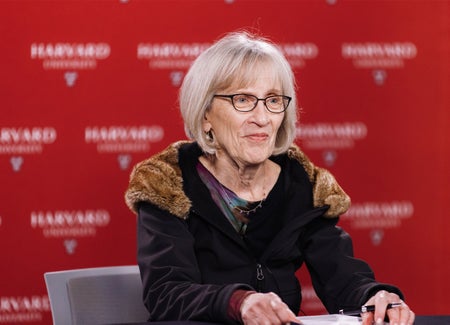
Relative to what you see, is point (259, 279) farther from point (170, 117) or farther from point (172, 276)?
point (170, 117)

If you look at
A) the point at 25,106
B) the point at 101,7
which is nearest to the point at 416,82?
the point at 101,7

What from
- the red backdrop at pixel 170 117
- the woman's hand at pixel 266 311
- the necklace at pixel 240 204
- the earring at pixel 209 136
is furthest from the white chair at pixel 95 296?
the red backdrop at pixel 170 117

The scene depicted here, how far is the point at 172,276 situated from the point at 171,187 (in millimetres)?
312

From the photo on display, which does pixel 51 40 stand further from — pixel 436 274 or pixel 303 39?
pixel 436 274

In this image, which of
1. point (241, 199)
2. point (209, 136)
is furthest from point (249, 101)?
point (241, 199)

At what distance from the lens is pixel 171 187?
254 centimetres

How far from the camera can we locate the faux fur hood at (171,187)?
251 centimetres

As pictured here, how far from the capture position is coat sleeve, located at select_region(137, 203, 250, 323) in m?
2.11

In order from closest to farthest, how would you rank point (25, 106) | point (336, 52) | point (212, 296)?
point (212, 296) < point (25, 106) < point (336, 52)

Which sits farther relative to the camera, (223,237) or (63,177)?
(63,177)

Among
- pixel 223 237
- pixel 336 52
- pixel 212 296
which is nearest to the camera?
pixel 212 296

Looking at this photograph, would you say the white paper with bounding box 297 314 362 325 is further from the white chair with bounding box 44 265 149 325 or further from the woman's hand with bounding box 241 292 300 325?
the white chair with bounding box 44 265 149 325

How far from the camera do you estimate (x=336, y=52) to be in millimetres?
4391

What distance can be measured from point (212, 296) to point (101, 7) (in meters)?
2.42
